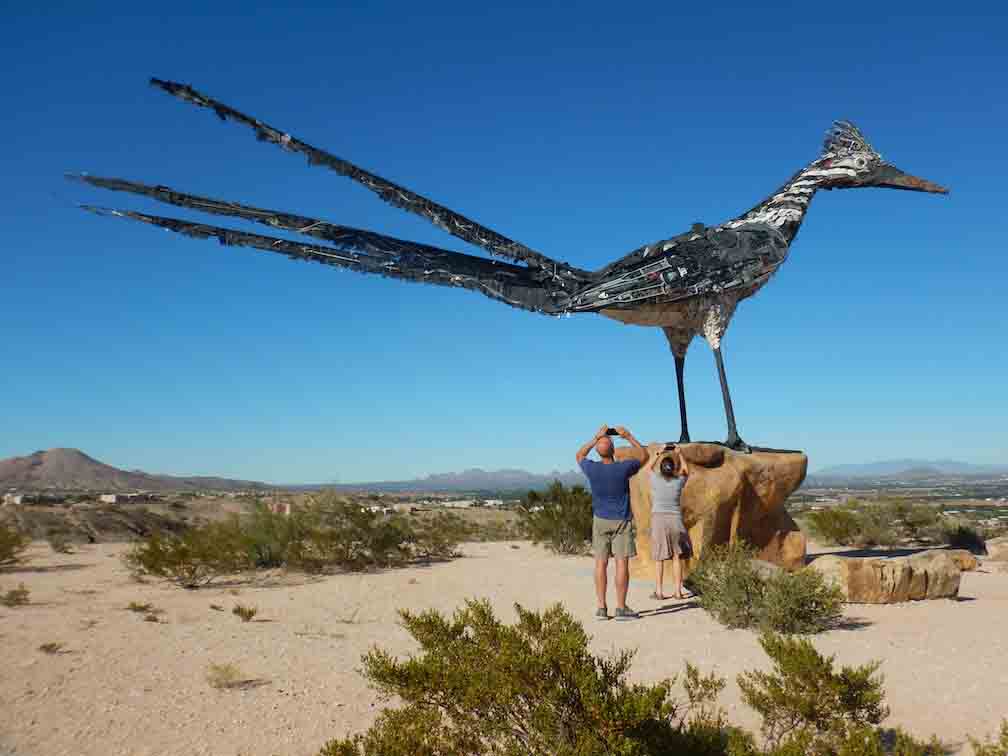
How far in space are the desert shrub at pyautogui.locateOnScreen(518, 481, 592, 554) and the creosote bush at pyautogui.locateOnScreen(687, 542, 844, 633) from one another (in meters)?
6.88

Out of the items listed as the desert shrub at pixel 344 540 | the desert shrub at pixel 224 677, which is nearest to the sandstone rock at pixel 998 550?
the desert shrub at pixel 344 540

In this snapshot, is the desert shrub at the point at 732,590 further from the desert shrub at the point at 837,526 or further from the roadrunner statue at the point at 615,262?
the desert shrub at the point at 837,526

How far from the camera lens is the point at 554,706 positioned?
2650 mm

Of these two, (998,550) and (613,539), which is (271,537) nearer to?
(613,539)

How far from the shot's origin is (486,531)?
2066 centimetres

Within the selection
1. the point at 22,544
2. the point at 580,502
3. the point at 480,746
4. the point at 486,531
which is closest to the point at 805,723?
the point at 480,746

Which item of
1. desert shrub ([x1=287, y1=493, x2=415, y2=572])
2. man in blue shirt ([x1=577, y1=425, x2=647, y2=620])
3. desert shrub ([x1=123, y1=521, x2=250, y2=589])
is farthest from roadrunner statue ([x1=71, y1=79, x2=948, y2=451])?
desert shrub ([x1=123, y1=521, x2=250, y2=589])

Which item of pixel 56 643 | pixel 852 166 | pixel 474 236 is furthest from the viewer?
pixel 852 166

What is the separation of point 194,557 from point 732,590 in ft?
25.4

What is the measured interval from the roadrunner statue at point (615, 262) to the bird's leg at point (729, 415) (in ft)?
0.04

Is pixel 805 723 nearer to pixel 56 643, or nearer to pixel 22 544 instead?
pixel 56 643

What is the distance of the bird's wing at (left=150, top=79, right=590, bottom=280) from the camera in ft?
16.2

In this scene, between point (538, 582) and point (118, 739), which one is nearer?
point (118, 739)

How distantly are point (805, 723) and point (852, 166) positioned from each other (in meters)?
9.42
